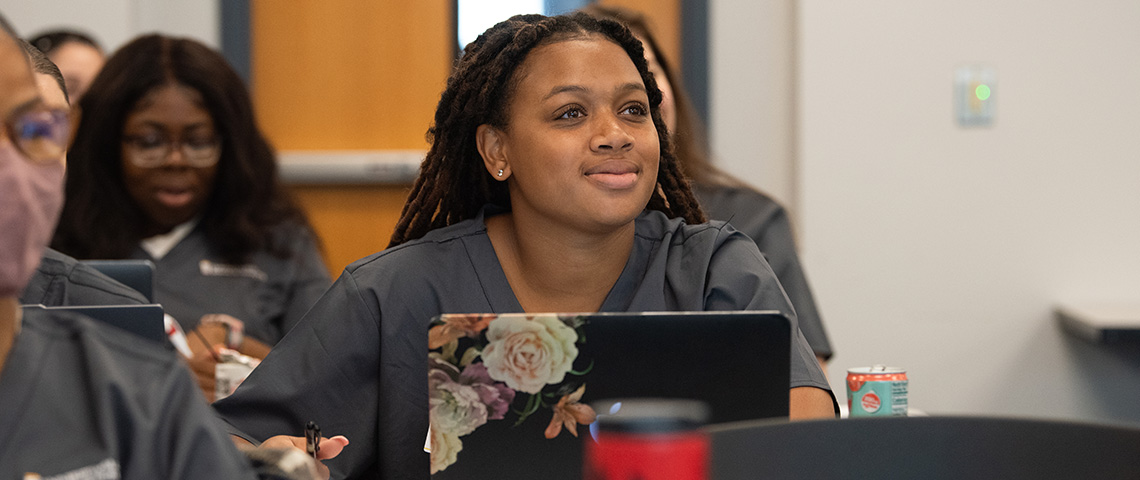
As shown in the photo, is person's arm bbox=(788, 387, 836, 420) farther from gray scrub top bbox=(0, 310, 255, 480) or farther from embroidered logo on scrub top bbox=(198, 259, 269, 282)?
embroidered logo on scrub top bbox=(198, 259, 269, 282)

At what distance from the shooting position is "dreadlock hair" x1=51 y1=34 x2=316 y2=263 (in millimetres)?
2514

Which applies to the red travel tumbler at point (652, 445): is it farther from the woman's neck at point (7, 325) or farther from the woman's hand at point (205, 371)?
the woman's hand at point (205, 371)

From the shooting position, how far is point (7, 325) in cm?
71

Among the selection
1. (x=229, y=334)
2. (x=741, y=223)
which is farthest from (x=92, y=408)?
(x=741, y=223)

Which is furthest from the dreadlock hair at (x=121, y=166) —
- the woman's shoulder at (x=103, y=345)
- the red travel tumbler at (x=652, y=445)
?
the red travel tumbler at (x=652, y=445)

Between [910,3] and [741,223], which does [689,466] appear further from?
[910,3]

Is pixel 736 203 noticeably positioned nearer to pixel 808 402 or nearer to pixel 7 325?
pixel 808 402

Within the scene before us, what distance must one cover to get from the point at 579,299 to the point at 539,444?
1.93 feet

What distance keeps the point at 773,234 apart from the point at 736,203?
12cm

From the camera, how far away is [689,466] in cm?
54

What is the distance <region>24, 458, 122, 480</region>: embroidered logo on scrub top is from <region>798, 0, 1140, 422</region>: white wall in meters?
2.58

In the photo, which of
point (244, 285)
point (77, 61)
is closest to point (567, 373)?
point (244, 285)

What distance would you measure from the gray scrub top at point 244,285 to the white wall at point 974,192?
142 cm

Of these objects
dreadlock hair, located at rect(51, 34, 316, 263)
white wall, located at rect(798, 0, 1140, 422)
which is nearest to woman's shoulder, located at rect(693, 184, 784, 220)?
white wall, located at rect(798, 0, 1140, 422)
